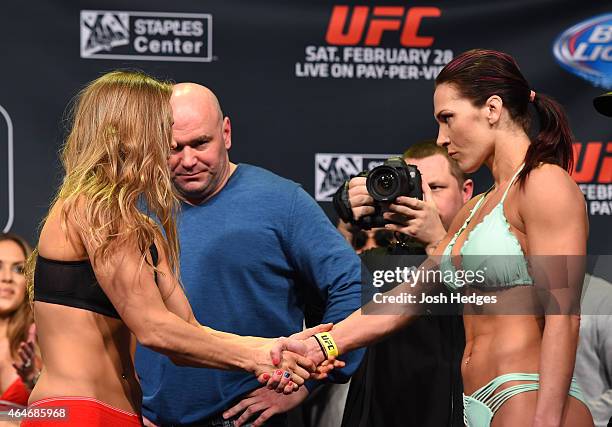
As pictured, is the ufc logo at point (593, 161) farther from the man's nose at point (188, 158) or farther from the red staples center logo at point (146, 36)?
the man's nose at point (188, 158)

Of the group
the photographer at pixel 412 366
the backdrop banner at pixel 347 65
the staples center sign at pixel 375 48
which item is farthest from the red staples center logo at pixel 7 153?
the photographer at pixel 412 366

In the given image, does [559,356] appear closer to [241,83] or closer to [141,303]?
[141,303]

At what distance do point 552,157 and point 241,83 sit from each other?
1.82m

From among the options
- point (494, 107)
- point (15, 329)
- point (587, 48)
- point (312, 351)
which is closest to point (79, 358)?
point (312, 351)

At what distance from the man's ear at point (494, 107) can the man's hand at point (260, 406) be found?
3.37 feet

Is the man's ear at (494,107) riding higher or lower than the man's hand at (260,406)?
higher

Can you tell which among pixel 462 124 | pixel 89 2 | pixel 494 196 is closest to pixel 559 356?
pixel 494 196

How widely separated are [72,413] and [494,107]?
3.99 ft

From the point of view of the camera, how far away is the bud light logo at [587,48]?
411cm

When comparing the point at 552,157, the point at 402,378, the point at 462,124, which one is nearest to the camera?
the point at 552,157

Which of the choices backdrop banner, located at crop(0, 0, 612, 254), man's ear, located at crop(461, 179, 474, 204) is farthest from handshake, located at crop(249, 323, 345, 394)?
backdrop banner, located at crop(0, 0, 612, 254)

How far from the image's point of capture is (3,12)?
12.9 ft

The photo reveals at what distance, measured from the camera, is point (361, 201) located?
327cm

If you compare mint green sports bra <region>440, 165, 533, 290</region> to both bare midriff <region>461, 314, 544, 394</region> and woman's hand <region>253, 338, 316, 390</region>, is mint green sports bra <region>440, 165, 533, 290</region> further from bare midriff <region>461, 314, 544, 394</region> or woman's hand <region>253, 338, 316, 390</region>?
woman's hand <region>253, 338, 316, 390</region>
